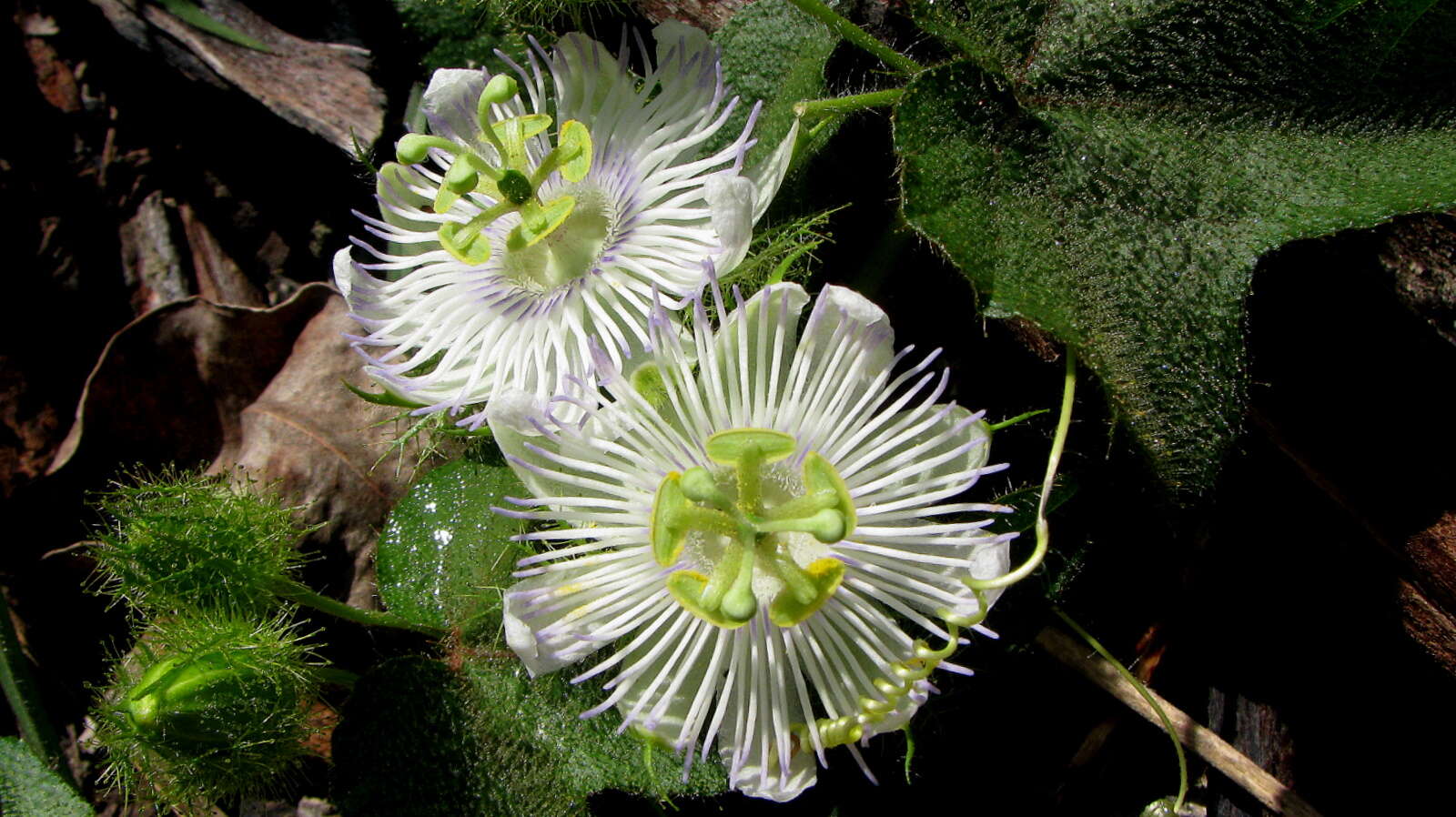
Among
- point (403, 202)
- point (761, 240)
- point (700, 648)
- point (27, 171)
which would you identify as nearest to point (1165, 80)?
point (761, 240)

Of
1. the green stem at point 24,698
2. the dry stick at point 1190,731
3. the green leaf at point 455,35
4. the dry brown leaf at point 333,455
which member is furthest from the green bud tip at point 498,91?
Answer: the green stem at point 24,698

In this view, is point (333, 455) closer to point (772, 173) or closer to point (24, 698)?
point (24, 698)

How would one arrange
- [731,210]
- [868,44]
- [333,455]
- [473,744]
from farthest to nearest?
[333,455] → [473,744] → [868,44] → [731,210]

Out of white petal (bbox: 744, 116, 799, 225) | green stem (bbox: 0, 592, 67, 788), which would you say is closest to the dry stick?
white petal (bbox: 744, 116, 799, 225)

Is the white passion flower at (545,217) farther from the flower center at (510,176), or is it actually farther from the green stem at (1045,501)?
the green stem at (1045,501)

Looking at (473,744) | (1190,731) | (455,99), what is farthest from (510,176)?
(1190,731)

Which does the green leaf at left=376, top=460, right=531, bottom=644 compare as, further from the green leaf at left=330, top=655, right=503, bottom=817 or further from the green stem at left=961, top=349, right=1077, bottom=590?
the green stem at left=961, top=349, right=1077, bottom=590
